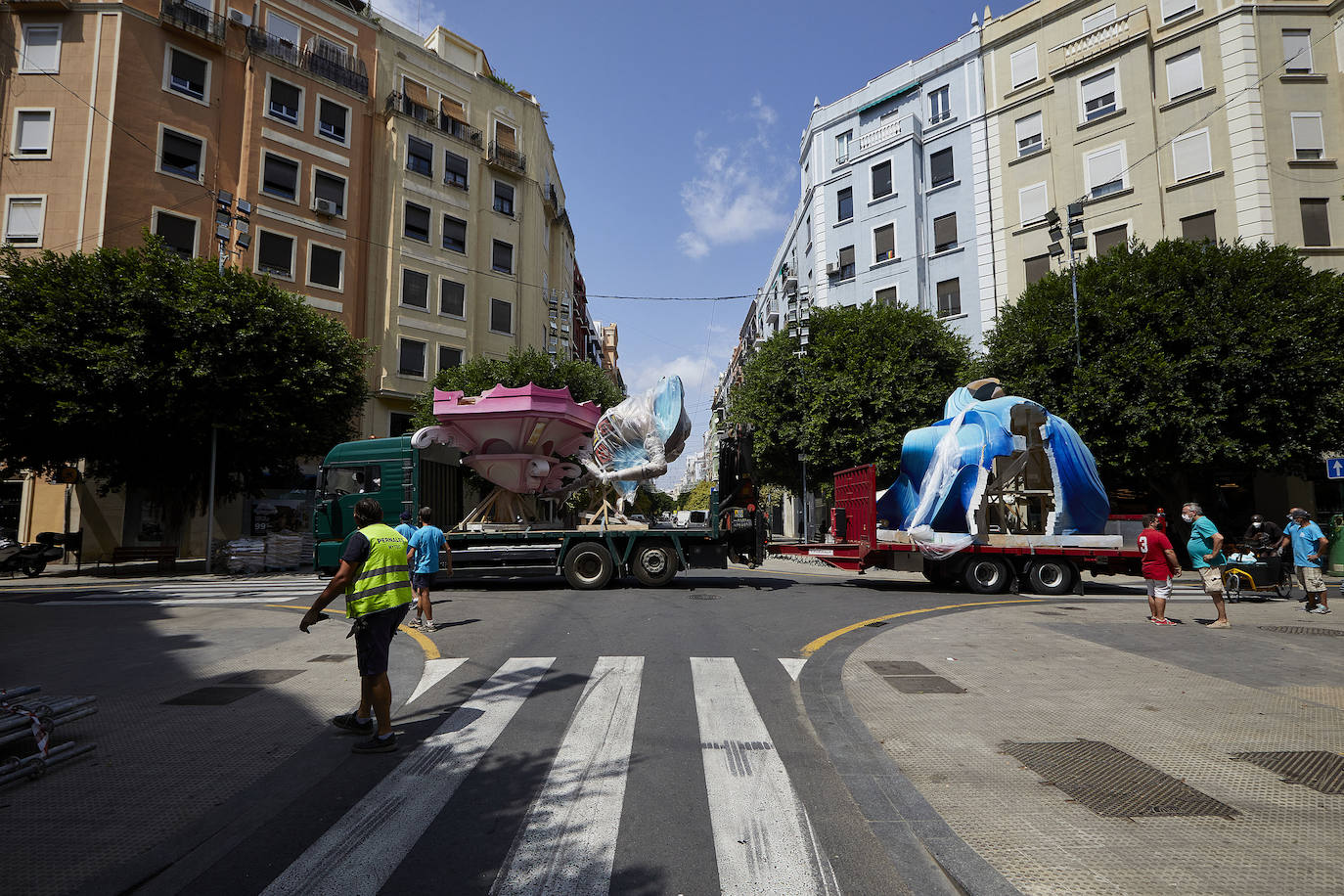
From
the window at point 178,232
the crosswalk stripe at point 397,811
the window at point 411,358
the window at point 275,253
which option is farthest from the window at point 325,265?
the crosswalk stripe at point 397,811

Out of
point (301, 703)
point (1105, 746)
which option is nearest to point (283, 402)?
point (301, 703)

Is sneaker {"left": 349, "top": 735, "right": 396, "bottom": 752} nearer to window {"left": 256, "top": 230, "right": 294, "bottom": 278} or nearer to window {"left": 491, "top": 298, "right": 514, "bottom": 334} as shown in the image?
window {"left": 256, "top": 230, "right": 294, "bottom": 278}

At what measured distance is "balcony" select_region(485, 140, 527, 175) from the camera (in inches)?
1312

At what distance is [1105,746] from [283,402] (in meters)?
21.3

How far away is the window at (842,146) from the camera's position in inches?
1379

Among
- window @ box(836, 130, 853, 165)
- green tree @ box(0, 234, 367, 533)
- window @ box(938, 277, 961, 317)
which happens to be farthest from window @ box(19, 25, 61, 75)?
window @ box(938, 277, 961, 317)

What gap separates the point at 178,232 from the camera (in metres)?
24.9

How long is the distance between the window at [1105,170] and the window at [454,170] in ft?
87.4

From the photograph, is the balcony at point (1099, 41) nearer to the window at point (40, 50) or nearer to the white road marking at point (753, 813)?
the white road marking at point (753, 813)

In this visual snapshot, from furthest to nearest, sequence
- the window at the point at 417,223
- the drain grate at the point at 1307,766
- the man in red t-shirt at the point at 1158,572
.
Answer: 1. the window at the point at 417,223
2. the man in red t-shirt at the point at 1158,572
3. the drain grate at the point at 1307,766

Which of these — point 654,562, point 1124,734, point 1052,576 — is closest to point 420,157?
point 654,562

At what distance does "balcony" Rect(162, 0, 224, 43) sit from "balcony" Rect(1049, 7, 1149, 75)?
32.9 metres

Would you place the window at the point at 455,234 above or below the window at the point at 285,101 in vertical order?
below

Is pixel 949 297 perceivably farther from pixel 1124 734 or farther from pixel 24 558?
pixel 24 558
